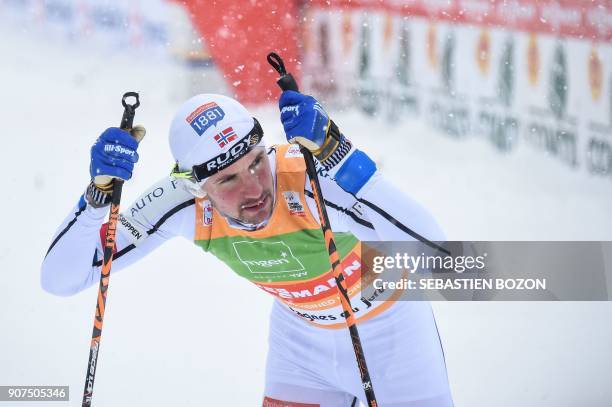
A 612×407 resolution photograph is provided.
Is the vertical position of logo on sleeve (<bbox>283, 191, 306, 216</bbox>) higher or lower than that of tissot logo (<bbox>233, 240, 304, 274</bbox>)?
higher

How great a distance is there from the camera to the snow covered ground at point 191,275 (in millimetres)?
4074

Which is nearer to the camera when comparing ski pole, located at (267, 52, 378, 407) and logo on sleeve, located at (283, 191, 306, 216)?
ski pole, located at (267, 52, 378, 407)

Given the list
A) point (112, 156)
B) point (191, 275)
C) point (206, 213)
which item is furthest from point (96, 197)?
point (191, 275)

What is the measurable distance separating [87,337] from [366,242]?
2.50 meters

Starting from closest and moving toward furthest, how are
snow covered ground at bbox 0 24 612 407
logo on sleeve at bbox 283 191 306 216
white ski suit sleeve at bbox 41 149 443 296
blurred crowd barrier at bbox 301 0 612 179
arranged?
white ski suit sleeve at bbox 41 149 443 296 < logo on sleeve at bbox 283 191 306 216 < snow covered ground at bbox 0 24 612 407 < blurred crowd barrier at bbox 301 0 612 179

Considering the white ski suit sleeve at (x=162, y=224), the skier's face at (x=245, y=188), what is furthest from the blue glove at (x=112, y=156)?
the skier's face at (x=245, y=188)

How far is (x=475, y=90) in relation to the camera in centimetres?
710

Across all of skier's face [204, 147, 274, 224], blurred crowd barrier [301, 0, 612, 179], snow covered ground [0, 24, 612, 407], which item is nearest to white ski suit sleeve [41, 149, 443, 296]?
skier's face [204, 147, 274, 224]

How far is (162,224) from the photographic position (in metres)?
2.58

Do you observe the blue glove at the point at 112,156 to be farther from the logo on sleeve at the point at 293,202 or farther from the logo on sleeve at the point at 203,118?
the logo on sleeve at the point at 293,202

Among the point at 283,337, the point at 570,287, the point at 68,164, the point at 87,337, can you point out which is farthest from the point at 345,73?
the point at 283,337

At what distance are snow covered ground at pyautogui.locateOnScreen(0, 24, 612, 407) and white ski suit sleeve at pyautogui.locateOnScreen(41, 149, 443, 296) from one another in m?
1.50

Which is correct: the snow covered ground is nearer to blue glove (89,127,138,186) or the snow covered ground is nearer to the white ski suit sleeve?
the white ski suit sleeve

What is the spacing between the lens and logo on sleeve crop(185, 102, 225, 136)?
2.31m
